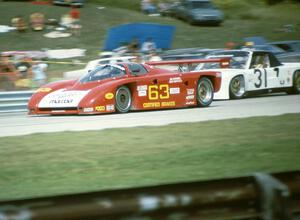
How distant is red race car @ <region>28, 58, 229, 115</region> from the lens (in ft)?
44.1

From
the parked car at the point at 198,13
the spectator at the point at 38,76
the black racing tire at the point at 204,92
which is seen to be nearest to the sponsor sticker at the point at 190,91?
the black racing tire at the point at 204,92

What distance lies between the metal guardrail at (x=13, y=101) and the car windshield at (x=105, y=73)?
9.64ft

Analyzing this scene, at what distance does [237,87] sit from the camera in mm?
17891

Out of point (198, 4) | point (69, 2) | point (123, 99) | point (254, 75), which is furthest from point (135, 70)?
point (198, 4)

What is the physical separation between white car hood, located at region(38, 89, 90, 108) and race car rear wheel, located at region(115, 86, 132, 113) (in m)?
0.68

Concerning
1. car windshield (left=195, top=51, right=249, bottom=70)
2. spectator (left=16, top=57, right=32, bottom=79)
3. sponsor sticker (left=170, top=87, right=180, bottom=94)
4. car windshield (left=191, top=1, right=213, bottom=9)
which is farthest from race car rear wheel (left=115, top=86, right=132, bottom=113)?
car windshield (left=191, top=1, right=213, bottom=9)

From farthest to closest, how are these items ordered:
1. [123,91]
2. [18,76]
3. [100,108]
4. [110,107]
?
[18,76] < [123,91] < [110,107] < [100,108]

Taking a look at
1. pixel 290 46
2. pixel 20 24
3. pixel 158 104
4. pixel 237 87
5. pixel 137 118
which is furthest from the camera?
pixel 20 24

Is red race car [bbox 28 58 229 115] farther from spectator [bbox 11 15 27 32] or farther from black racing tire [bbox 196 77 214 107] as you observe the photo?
spectator [bbox 11 15 27 32]

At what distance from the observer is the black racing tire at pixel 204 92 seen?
50.5ft

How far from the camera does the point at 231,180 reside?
484 cm

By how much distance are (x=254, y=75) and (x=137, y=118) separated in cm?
619

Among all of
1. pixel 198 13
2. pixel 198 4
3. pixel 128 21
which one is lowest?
pixel 128 21

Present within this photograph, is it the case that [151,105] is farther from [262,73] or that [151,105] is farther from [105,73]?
[262,73]
